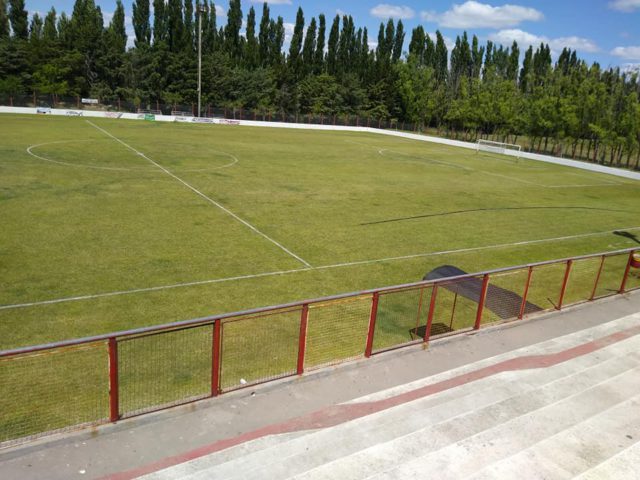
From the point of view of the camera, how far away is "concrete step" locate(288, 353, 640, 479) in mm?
6697

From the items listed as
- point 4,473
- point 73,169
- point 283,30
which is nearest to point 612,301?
point 4,473

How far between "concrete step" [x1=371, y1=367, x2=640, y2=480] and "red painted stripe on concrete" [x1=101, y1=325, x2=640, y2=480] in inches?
40.7

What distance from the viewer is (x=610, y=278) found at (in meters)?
16.8

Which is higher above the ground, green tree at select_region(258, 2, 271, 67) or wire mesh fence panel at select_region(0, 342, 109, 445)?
green tree at select_region(258, 2, 271, 67)

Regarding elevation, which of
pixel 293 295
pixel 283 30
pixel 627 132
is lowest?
pixel 293 295

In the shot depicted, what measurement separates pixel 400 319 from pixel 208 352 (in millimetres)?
4595

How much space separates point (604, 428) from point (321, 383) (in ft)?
14.8

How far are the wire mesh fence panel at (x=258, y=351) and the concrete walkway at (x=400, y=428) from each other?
4.48ft

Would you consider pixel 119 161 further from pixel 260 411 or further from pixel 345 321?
pixel 260 411

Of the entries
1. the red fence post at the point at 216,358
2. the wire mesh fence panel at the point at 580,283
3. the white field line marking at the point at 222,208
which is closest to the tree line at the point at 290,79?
the white field line marking at the point at 222,208

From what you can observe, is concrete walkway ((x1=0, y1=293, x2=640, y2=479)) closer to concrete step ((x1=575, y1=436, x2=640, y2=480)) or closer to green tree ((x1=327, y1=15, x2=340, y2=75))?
concrete step ((x1=575, y1=436, x2=640, y2=480))

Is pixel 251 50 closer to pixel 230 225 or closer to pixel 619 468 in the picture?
pixel 230 225

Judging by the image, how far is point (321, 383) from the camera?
891cm

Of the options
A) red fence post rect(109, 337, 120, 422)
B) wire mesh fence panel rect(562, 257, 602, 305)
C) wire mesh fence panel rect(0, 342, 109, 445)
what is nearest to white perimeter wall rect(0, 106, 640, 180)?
wire mesh fence panel rect(562, 257, 602, 305)
